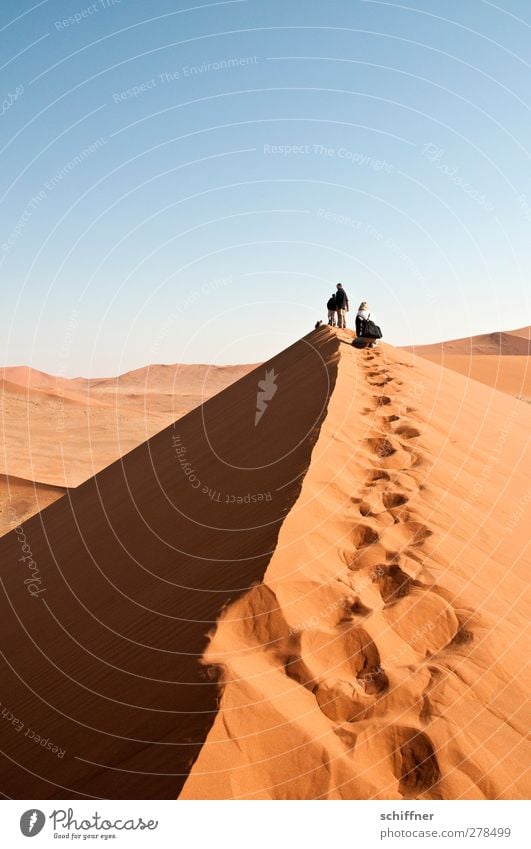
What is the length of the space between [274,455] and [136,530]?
7.69 ft

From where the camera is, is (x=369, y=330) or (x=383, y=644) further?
(x=369, y=330)

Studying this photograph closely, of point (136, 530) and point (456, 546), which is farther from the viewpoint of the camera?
point (136, 530)

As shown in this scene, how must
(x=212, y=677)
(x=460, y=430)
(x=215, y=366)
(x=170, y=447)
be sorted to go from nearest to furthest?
(x=212, y=677) < (x=460, y=430) < (x=170, y=447) < (x=215, y=366)

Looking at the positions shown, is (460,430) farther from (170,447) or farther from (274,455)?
(170,447)

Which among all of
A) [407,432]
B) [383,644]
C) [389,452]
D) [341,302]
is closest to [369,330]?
[341,302]

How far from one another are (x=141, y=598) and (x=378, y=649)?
2870 millimetres

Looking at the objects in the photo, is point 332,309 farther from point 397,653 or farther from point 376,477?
point 397,653

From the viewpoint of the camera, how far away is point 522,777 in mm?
3850

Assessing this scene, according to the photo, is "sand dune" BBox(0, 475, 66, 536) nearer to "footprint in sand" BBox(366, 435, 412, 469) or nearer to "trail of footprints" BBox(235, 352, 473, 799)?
"footprint in sand" BBox(366, 435, 412, 469)

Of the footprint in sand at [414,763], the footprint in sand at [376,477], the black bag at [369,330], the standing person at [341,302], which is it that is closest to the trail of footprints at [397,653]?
the footprint in sand at [414,763]

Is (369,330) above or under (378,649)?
above

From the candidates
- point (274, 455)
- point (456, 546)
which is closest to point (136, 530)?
point (274, 455)

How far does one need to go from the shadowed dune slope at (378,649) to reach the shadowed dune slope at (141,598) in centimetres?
Result: 27

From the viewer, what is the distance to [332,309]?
53.5 feet
